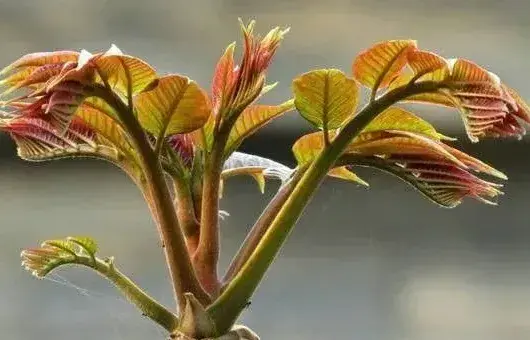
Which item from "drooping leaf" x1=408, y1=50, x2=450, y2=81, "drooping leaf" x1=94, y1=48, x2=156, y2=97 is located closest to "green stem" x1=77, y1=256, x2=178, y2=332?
"drooping leaf" x1=94, y1=48, x2=156, y2=97

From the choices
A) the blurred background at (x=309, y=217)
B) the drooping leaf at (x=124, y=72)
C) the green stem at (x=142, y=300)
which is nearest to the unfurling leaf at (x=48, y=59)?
the drooping leaf at (x=124, y=72)

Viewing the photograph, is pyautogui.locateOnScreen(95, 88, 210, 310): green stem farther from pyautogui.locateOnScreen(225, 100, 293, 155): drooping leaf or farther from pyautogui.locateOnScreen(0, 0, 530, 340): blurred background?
pyautogui.locateOnScreen(0, 0, 530, 340): blurred background

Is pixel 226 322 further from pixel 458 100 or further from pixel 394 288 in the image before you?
pixel 394 288

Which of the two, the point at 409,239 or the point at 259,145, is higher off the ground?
the point at 259,145

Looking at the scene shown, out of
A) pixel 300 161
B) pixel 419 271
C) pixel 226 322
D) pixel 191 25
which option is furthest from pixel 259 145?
pixel 226 322

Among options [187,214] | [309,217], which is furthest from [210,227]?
[309,217]

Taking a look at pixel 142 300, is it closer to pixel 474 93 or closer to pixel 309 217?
pixel 474 93
